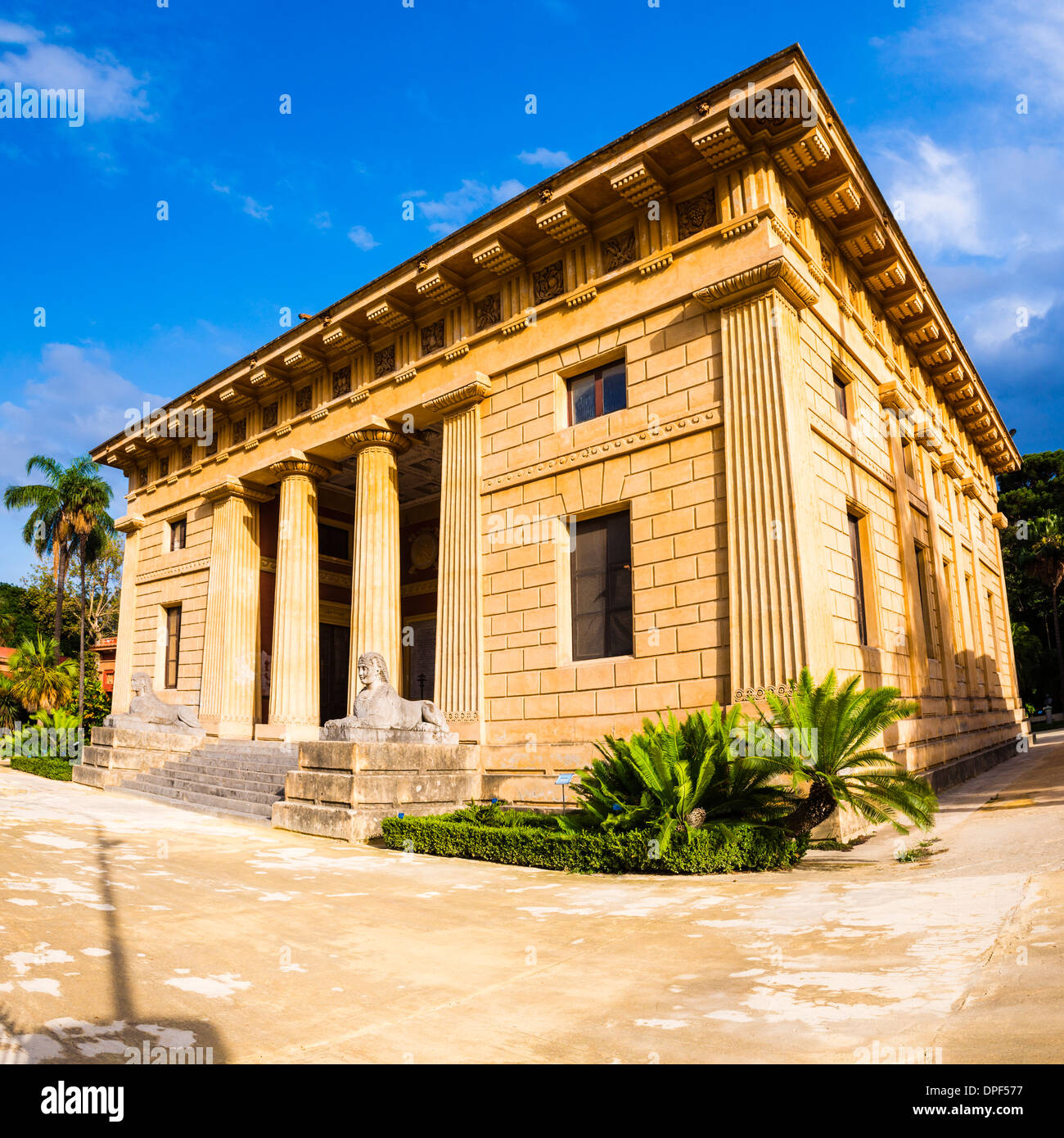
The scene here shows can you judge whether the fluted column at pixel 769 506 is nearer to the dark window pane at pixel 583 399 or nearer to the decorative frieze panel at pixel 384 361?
the dark window pane at pixel 583 399

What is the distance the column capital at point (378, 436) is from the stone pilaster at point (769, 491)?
8440 millimetres

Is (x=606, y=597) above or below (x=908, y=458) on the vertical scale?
below

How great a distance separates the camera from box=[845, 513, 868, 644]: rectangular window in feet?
47.7

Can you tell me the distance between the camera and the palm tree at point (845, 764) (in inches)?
357

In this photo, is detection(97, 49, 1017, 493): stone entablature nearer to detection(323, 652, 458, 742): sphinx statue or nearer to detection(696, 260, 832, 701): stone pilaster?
detection(696, 260, 832, 701): stone pilaster

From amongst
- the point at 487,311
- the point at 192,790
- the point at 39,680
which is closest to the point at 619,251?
the point at 487,311

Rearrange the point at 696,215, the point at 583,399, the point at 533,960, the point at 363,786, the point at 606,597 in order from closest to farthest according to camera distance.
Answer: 1. the point at 533,960
2. the point at 363,786
3. the point at 696,215
4. the point at 606,597
5. the point at 583,399

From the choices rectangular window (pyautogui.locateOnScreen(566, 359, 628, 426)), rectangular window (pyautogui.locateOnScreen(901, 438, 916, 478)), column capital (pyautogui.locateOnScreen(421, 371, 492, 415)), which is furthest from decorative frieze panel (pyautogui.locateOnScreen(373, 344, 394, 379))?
rectangular window (pyautogui.locateOnScreen(901, 438, 916, 478))

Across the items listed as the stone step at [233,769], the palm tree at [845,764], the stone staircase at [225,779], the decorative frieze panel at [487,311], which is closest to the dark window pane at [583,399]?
the decorative frieze panel at [487,311]

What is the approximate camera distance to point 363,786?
12.7 m

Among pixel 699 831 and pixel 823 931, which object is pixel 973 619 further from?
pixel 823 931

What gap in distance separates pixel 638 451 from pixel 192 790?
1147 cm

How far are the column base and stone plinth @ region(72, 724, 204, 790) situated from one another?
6.85 ft

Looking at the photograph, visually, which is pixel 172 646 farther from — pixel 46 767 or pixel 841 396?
pixel 841 396
